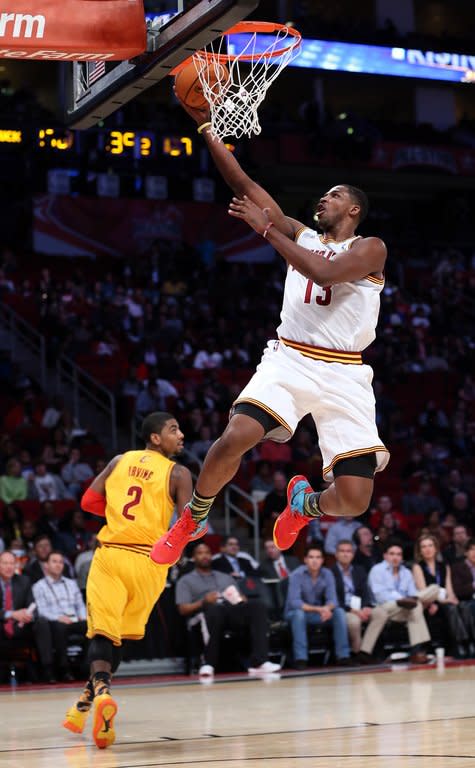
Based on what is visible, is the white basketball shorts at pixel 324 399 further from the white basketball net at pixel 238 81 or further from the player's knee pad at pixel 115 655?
the player's knee pad at pixel 115 655

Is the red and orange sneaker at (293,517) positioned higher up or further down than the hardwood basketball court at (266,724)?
higher up

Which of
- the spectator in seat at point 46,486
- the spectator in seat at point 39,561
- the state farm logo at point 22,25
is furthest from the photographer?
the spectator in seat at point 46,486

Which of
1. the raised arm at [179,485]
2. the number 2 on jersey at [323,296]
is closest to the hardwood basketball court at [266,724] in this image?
the raised arm at [179,485]

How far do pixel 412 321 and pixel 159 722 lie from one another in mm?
16908

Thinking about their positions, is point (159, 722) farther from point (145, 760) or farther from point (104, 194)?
point (104, 194)

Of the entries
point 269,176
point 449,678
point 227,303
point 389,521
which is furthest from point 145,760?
point 269,176

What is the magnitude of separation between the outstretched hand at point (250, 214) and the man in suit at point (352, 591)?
770 centimetres

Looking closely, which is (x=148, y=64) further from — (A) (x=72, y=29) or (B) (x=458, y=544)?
(B) (x=458, y=544)

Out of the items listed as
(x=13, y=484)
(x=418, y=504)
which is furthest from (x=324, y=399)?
(x=418, y=504)

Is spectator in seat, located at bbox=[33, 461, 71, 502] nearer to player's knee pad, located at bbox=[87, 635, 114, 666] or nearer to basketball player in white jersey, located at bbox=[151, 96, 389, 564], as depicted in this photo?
player's knee pad, located at bbox=[87, 635, 114, 666]

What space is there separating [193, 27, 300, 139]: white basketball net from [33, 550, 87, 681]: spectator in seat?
20.4 feet

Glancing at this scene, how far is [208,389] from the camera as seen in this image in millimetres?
18406

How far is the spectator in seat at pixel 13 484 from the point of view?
14.5 m

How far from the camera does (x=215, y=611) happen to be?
12.1m
